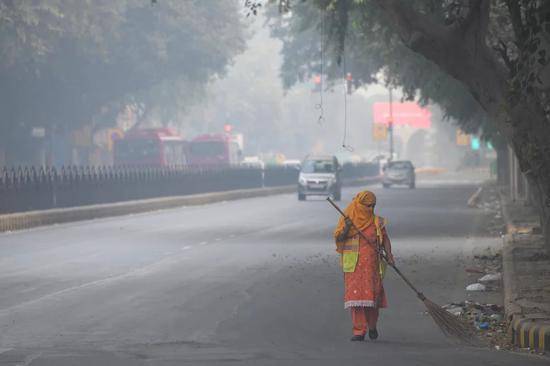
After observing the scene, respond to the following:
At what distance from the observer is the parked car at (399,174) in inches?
2906

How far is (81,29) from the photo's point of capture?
6003 cm

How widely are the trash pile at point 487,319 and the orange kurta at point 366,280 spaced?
1.17 meters

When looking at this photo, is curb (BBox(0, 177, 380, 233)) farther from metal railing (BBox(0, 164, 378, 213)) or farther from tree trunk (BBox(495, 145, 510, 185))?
tree trunk (BBox(495, 145, 510, 185))

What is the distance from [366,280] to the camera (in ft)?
39.9

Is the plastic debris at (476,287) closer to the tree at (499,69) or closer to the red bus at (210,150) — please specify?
the tree at (499,69)

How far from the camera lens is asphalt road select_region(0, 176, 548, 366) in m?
11.4

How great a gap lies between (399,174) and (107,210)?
36.7m

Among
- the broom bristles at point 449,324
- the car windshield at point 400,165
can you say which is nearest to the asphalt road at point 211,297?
the broom bristles at point 449,324

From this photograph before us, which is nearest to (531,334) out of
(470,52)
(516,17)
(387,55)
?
(516,17)

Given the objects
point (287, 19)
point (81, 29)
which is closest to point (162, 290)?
point (81, 29)

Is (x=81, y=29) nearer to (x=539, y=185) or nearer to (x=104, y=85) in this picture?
(x=104, y=85)

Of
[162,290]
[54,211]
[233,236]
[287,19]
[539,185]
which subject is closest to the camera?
[162,290]

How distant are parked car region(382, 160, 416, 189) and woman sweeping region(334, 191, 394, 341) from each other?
202 ft

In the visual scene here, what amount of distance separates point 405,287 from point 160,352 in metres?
6.97
